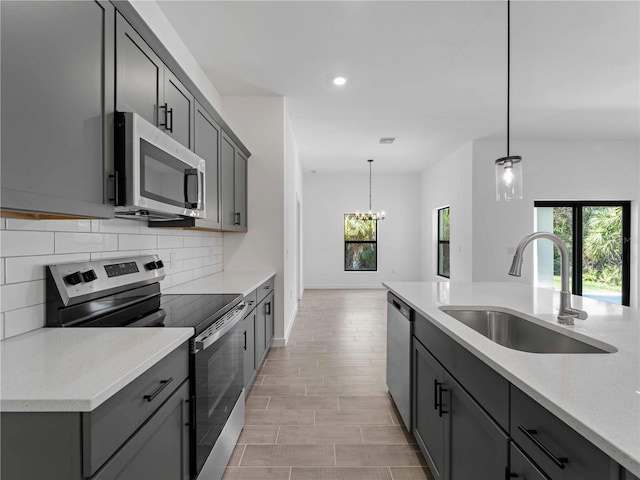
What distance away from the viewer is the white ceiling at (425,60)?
2.69 metres

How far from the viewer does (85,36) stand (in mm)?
1320

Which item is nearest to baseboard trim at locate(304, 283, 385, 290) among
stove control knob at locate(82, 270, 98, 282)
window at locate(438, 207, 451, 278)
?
window at locate(438, 207, 451, 278)

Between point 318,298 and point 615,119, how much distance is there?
18.6ft

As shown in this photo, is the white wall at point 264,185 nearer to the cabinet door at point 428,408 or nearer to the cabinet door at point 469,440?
the cabinet door at point 428,408

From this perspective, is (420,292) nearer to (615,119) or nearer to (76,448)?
(76,448)

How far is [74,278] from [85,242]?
0.85 ft

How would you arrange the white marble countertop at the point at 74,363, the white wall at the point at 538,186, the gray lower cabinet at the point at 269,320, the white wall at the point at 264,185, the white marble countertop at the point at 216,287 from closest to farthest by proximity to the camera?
the white marble countertop at the point at 74,363 → the white marble countertop at the point at 216,287 → the gray lower cabinet at the point at 269,320 → the white wall at the point at 264,185 → the white wall at the point at 538,186

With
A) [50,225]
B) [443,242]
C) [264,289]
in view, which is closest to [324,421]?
[264,289]

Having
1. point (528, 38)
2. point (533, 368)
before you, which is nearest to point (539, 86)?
point (528, 38)

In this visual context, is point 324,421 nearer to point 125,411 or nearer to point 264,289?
point 264,289

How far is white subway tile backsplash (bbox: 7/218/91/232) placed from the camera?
1393 millimetres

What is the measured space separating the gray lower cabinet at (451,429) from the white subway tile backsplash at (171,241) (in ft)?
6.10

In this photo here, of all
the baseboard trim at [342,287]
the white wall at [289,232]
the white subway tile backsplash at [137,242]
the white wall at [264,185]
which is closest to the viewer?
the white subway tile backsplash at [137,242]

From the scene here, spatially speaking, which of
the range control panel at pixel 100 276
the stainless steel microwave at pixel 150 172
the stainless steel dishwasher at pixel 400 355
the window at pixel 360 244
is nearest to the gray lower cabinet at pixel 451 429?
the stainless steel dishwasher at pixel 400 355
